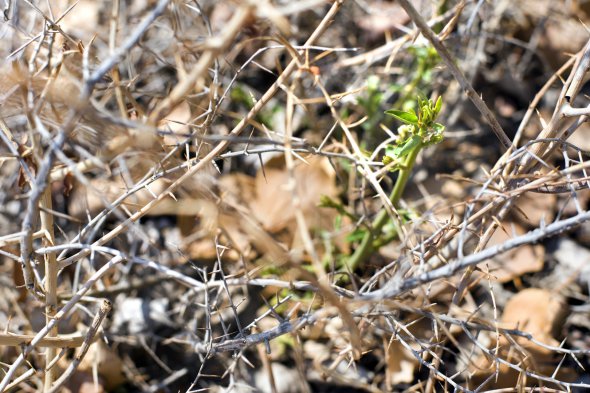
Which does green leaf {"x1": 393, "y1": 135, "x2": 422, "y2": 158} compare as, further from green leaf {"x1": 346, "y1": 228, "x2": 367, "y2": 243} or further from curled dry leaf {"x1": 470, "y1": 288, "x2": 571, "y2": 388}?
curled dry leaf {"x1": 470, "y1": 288, "x2": 571, "y2": 388}

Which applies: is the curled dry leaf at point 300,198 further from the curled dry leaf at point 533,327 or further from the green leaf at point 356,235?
the curled dry leaf at point 533,327

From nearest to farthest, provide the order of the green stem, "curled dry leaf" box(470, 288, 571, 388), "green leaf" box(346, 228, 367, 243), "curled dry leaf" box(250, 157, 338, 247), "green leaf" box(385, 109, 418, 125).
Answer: "green leaf" box(385, 109, 418, 125)
the green stem
"curled dry leaf" box(470, 288, 571, 388)
"green leaf" box(346, 228, 367, 243)
"curled dry leaf" box(250, 157, 338, 247)

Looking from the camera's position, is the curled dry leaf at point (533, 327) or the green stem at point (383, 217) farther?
the curled dry leaf at point (533, 327)

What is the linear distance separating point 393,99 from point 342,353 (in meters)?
1.14

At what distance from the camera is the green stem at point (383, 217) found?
1.37 metres

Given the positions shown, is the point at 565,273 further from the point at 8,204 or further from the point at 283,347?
the point at 8,204

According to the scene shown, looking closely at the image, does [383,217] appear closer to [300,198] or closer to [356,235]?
[356,235]

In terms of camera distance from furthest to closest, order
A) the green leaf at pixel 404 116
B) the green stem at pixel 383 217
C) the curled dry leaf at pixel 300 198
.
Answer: the curled dry leaf at pixel 300 198 < the green stem at pixel 383 217 < the green leaf at pixel 404 116

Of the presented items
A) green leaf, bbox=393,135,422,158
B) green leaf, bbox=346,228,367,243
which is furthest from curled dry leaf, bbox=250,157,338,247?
green leaf, bbox=393,135,422,158

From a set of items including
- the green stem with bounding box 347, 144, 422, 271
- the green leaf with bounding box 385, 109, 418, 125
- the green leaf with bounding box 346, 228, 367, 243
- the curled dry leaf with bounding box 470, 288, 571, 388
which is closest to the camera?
the green leaf with bounding box 385, 109, 418, 125

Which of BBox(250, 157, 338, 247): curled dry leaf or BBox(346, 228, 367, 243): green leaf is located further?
BBox(250, 157, 338, 247): curled dry leaf

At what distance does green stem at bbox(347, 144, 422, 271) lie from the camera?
1.37 metres

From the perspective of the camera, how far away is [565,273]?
71.8 inches

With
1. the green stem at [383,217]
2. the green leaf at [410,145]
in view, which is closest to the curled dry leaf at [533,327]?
the green stem at [383,217]
